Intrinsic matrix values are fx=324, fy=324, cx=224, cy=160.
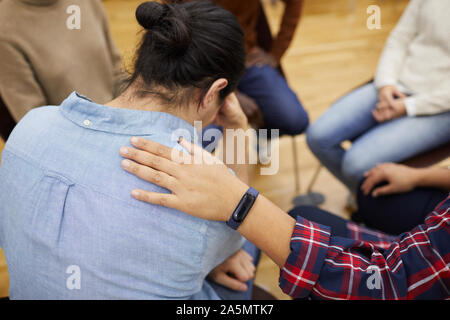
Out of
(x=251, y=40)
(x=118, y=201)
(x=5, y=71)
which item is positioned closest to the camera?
(x=118, y=201)

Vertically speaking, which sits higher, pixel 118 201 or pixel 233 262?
pixel 118 201

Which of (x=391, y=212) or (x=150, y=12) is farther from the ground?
(x=150, y=12)

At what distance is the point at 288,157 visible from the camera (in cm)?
197

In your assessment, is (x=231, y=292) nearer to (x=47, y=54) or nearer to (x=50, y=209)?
(x=50, y=209)

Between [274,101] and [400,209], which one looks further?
[274,101]

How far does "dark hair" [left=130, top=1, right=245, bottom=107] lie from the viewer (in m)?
Answer: 0.70

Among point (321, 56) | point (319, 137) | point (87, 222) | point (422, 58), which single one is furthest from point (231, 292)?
point (321, 56)

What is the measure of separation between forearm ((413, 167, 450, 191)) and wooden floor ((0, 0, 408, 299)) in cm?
68

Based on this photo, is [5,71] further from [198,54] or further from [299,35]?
[299,35]

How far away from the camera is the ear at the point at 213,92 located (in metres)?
0.75

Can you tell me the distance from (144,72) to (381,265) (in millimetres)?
676

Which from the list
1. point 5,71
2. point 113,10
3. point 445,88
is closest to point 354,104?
point 445,88

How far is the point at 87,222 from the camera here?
1.94 ft

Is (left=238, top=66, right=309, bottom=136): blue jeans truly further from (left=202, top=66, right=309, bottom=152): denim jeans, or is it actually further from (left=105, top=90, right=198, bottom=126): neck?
(left=105, top=90, right=198, bottom=126): neck
